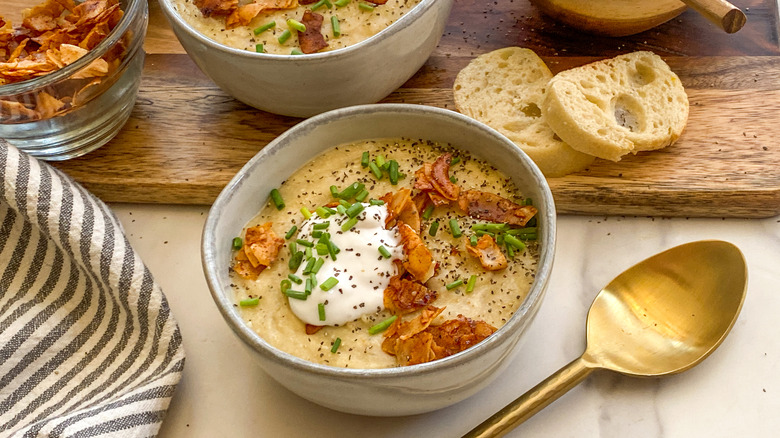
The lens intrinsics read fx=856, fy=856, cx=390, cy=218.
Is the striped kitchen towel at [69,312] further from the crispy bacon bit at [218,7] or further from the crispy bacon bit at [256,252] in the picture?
the crispy bacon bit at [218,7]

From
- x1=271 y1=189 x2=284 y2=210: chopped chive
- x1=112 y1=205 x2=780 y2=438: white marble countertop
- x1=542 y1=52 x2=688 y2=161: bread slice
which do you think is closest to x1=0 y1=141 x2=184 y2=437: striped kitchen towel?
x1=112 y1=205 x2=780 y2=438: white marble countertop

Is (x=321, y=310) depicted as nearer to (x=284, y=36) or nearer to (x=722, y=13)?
(x=284, y=36)

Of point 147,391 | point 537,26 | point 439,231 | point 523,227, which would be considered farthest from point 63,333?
point 537,26

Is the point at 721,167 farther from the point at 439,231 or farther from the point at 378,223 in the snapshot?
the point at 378,223

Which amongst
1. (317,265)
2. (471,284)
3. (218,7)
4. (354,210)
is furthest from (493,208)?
(218,7)

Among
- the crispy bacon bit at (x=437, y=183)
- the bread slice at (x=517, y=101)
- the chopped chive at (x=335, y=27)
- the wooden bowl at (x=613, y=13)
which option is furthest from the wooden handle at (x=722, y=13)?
the chopped chive at (x=335, y=27)
